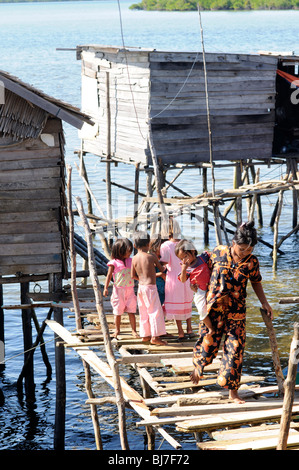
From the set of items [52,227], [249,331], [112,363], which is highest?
[52,227]

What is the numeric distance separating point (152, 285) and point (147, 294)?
11 cm

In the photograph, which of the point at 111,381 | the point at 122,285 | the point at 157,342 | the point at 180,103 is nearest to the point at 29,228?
the point at 122,285

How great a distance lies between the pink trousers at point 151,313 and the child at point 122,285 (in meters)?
0.35

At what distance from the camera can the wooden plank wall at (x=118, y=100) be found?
15.3 meters

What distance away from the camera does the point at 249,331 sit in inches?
555

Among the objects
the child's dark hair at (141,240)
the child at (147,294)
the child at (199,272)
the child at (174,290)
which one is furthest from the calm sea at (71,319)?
the child at (199,272)

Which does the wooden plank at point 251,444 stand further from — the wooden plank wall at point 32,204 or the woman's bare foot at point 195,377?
the wooden plank wall at point 32,204

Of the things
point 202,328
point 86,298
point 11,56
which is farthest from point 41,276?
point 11,56

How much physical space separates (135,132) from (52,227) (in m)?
5.94

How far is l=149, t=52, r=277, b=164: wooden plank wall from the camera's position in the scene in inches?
599

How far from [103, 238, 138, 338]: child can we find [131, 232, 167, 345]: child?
32cm

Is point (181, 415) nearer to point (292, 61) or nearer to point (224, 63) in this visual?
point (224, 63)

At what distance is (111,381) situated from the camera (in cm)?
773
